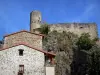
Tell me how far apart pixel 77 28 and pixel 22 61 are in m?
21.6

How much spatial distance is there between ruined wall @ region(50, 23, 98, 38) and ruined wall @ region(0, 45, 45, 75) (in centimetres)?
1857

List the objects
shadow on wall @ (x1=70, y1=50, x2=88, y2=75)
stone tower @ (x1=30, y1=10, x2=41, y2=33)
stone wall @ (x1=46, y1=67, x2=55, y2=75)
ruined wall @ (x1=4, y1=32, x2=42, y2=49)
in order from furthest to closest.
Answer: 1. stone tower @ (x1=30, y1=10, x2=41, y2=33)
2. shadow on wall @ (x1=70, y1=50, x2=88, y2=75)
3. ruined wall @ (x1=4, y1=32, x2=42, y2=49)
4. stone wall @ (x1=46, y1=67, x2=55, y2=75)

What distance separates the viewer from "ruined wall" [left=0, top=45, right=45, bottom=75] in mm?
27125

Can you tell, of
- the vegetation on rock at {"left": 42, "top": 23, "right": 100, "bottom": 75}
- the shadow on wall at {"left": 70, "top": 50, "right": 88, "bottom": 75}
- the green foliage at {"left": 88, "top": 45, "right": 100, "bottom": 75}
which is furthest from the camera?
the shadow on wall at {"left": 70, "top": 50, "right": 88, "bottom": 75}

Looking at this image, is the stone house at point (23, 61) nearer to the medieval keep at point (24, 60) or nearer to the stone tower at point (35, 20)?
the medieval keep at point (24, 60)

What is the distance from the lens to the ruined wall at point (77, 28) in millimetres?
46281

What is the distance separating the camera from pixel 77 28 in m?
46.8

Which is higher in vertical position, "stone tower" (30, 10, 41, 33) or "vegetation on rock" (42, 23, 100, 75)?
"stone tower" (30, 10, 41, 33)

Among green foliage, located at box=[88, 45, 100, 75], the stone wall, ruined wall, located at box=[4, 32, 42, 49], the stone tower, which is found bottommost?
the stone wall

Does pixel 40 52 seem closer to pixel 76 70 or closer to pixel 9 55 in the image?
pixel 9 55

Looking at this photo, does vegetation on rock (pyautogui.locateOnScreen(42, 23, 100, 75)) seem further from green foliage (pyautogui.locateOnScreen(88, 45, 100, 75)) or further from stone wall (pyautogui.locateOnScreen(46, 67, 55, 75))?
stone wall (pyautogui.locateOnScreen(46, 67, 55, 75))

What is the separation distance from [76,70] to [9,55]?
14575mm

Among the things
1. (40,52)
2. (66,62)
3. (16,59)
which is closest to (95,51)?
(66,62)

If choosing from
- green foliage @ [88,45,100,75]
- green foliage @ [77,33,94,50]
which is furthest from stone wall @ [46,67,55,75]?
green foliage @ [77,33,94,50]
